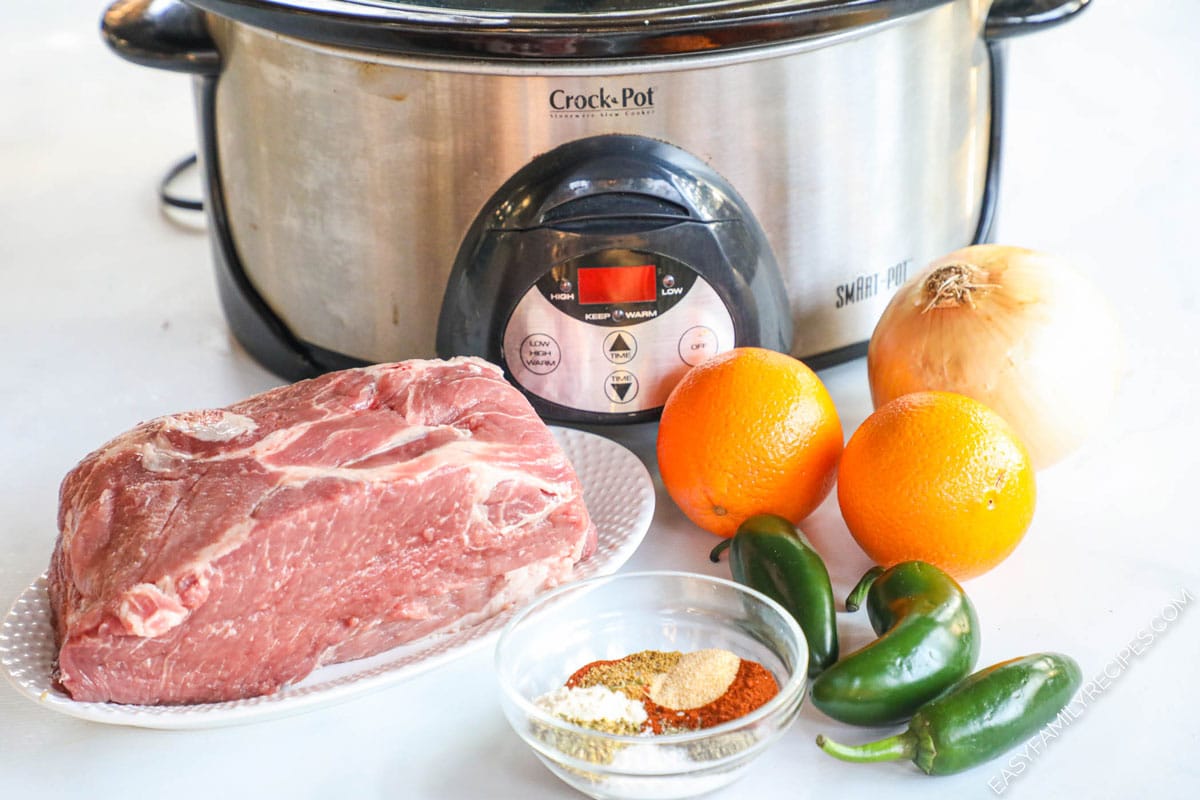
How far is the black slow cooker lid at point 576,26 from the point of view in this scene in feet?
2.91

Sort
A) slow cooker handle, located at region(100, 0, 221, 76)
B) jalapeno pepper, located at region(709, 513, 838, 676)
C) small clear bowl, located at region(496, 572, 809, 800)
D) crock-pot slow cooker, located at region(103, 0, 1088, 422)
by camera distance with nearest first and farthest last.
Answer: small clear bowl, located at region(496, 572, 809, 800) → jalapeno pepper, located at region(709, 513, 838, 676) → crock-pot slow cooker, located at region(103, 0, 1088, 422) → slow cooker handle, located at region(100, 0, 221, 76)

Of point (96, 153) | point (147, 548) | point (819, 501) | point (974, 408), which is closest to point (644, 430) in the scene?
point (819, 501)

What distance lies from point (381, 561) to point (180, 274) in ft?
2.47

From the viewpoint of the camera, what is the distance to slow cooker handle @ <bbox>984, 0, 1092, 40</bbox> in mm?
1098

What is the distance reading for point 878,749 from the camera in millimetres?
733

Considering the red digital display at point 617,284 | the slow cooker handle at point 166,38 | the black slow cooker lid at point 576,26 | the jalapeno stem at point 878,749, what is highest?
the black slow cooker lid at point 576,26

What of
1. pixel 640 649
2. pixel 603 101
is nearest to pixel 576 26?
pixel 603 101

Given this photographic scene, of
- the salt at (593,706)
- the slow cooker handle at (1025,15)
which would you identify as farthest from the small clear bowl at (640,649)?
the slow cooker handle at (1025,15)

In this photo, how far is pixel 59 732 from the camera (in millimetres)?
833

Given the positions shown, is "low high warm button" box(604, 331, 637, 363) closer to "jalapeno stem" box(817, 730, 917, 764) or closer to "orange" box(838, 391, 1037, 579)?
"orange" box(838, 391, 1037, 579)

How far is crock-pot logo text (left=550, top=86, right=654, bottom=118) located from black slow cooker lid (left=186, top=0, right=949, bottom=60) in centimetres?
4

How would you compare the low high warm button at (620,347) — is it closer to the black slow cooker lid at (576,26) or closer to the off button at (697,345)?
the off button at (697,345)

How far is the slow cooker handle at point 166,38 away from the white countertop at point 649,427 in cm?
30

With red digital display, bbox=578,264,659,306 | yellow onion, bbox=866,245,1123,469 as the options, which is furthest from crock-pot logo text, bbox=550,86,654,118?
yellow onion, bbox=866,245,1123,469
